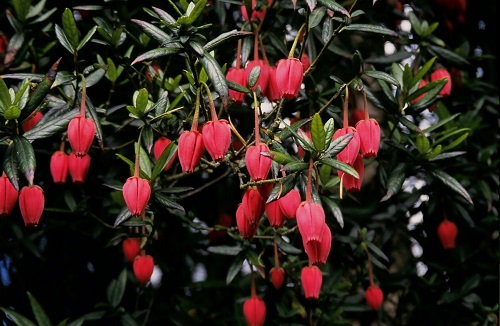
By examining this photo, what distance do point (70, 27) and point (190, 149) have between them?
48 centimetres

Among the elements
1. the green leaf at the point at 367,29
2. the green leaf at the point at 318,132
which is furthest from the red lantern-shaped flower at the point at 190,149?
the green leaf at the point at 367,29

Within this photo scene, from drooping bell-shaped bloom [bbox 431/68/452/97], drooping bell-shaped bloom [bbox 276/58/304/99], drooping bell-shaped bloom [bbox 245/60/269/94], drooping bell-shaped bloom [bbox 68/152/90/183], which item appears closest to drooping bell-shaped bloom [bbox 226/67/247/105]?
drooping bell-shaped bloom [bbox 245/60/269/94]

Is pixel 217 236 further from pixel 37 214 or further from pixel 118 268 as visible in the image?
pixel 37 214

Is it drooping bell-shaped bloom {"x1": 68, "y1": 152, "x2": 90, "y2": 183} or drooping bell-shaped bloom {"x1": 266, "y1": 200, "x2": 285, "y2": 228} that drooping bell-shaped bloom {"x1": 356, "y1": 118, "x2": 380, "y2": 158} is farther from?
drooping bell-shaped bloom {"x1": 68, "y1": 152, "x2": 90, "y2": 183}

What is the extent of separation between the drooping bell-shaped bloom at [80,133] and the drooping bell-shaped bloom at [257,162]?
378mm

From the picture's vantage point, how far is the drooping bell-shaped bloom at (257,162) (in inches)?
53.1

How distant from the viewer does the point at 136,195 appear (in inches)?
57.0

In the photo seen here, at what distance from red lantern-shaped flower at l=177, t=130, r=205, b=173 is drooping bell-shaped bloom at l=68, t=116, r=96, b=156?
22 centimetres

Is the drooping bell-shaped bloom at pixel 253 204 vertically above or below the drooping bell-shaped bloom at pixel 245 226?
above

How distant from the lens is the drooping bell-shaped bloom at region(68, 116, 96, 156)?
146 centimetres

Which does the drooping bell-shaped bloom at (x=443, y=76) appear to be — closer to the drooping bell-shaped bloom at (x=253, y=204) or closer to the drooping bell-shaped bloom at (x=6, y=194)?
the drooping bell-shaped bloom at (x=253, y=204)

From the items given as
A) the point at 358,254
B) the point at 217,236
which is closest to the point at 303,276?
the point at 358,254

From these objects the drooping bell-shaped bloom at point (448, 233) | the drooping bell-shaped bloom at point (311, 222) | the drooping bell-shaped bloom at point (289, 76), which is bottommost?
the drooping bell-shaped bloom at point (448, 233)

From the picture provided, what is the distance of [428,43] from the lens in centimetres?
220
